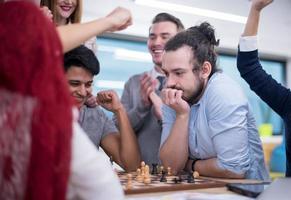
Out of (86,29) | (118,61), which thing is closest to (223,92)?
(86,29)

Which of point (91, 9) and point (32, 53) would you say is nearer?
point (32, 53)

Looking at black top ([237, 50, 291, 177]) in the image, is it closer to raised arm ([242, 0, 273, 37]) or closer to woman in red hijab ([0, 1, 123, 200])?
raised arm ([242, 0, 273, 37])

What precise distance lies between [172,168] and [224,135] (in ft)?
0.81

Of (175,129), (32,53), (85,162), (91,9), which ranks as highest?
(91,9)

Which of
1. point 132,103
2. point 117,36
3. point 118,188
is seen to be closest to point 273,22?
point 117,36

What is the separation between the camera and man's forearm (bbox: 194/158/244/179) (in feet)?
4.28

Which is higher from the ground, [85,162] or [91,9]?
[91,9]

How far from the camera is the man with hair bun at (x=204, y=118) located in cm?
134

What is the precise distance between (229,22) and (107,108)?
105 inches

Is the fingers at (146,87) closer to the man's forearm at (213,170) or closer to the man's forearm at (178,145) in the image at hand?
the man's forearm at (178,145)

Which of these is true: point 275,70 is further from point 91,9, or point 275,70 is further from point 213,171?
point 213,171

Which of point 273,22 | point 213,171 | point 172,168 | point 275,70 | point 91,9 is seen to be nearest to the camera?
point 213,171

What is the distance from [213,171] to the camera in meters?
1.31

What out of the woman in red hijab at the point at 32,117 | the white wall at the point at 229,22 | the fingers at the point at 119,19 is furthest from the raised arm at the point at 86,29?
the white wall at the point at 229,22
